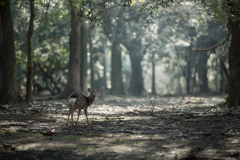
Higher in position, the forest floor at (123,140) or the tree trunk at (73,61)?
the tree trunk at (73,61)

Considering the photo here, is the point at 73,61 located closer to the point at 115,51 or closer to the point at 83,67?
the point at 83,67

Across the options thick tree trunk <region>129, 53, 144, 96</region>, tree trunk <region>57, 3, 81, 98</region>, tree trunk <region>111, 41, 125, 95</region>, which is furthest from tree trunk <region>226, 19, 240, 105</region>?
thick tree trunk <region>129, 53, 144, 96</region>

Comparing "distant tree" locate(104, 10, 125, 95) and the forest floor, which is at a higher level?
"distant tree" locate(104, 10, 125, 95)

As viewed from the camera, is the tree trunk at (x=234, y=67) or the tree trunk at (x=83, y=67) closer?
the tree trunk at (x=234, y=67)

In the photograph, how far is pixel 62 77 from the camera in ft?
101

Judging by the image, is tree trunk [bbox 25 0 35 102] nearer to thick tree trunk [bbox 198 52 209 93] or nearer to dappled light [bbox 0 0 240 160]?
dappled light [bbox 0 0 240 160]

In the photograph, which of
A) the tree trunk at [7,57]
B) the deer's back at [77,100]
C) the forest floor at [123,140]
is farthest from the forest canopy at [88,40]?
the deer's back at [77,100]

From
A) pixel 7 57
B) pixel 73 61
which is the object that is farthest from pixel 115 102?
pixel 7 57

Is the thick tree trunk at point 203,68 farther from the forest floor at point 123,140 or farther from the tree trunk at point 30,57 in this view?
the forest floor at point 123,140

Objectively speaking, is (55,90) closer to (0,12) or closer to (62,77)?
(62,77)

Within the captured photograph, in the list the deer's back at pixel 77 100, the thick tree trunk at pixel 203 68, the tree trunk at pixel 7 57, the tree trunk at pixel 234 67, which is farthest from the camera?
the thick tree trunk at pixel 203 68

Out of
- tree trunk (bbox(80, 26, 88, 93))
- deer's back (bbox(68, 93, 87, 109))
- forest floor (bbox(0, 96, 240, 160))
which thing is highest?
tree trunk (bbox(80, 26, 88, 93))

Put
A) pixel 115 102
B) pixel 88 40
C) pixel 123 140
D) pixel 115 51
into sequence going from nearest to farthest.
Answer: pixel 123 140 < pixel 115 102 < pixel 88 40 < pixel 115 51

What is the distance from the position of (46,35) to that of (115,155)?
77.4 feet
